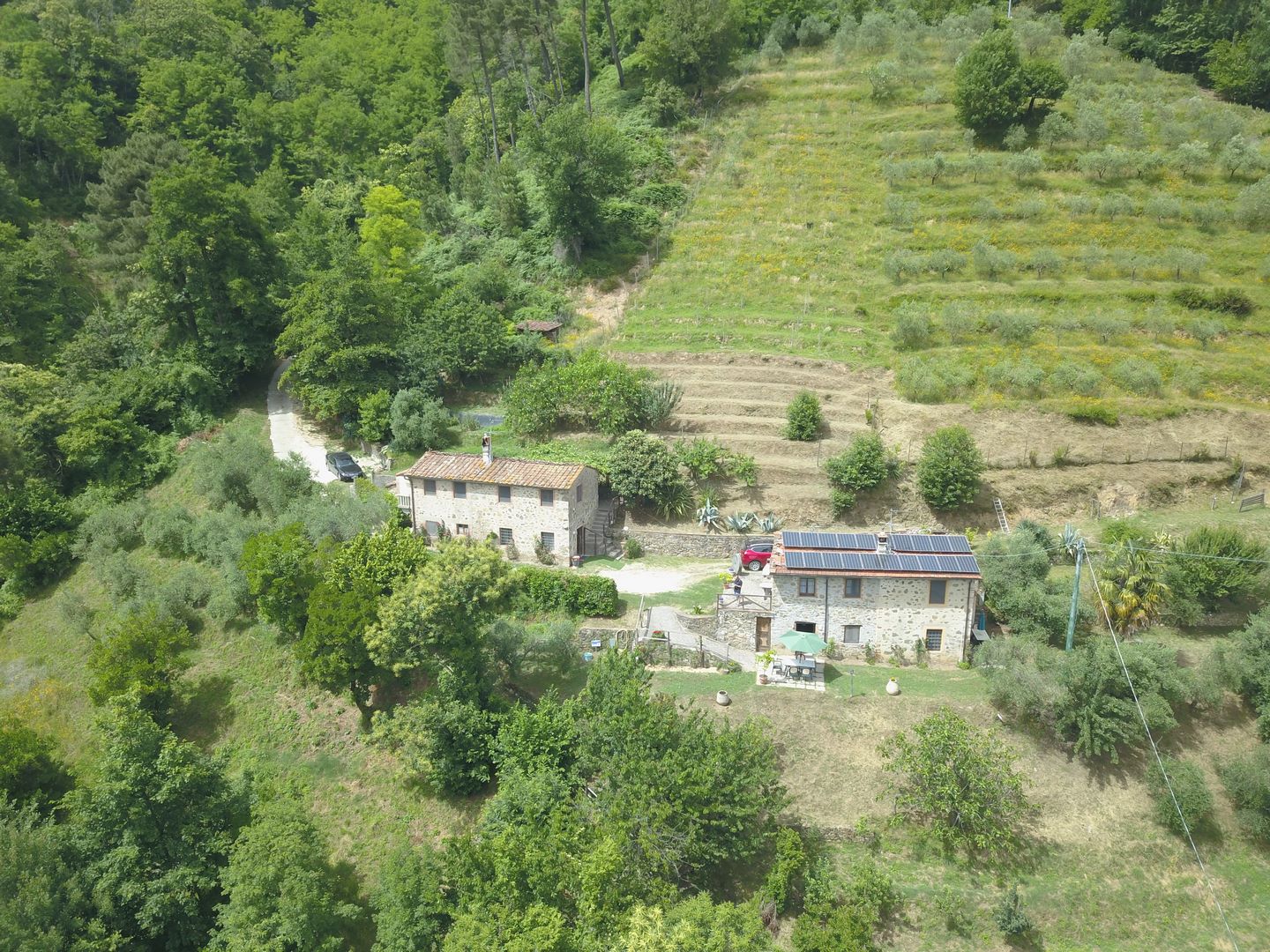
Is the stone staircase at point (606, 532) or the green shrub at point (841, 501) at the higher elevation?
the green shrub at point (841, 501)

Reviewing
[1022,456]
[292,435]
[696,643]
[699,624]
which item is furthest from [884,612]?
[292,435]

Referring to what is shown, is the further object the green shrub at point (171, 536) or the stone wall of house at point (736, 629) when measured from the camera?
the green shrub at point (171, 536)

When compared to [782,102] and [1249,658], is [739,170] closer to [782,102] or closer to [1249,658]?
[782,102]

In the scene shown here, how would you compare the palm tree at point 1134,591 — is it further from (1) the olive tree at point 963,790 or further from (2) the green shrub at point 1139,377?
(2) the green shrub at point 1139,377

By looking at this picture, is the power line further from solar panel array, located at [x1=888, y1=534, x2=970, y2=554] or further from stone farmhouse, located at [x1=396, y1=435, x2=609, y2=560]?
stone farmhouse, located at [x1=396, y1=435, x2=609, y2=560]

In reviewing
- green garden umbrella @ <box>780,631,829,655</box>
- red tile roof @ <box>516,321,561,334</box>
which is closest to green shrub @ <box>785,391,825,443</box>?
green garden umbrella @ <box>780,631,829,655</box>

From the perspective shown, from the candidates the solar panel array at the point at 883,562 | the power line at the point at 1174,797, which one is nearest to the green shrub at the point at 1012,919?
the power line at the point at 1174,797

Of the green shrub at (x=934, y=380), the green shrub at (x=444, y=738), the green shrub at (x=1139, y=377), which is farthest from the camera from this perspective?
the green shrub at (x=934, y=380)

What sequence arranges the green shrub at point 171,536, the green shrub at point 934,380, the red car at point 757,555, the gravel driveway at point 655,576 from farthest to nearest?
the green shrub at point 171,536 < the green shrub at point 934,380 < the red car at point 757,555 < the gravel driveway at point 655,576
